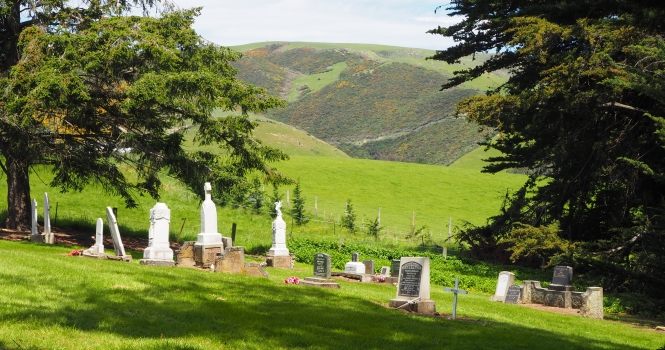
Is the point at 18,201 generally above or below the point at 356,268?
above

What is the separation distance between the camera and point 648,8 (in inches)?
243

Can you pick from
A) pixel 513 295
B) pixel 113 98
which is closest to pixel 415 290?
pixel 513 295

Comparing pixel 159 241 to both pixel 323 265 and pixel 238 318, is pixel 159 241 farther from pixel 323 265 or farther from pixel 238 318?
pixel 238 318

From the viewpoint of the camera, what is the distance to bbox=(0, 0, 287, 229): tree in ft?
77.4

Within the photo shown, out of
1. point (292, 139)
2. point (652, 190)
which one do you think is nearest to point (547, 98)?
point (652, 190)

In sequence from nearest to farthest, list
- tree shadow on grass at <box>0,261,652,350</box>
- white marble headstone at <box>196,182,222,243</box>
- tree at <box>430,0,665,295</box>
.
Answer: tree shadow on grass at <box>0,261,652,350</box> → white marble headstone at <box>196,182,222,243</box> → tree at <box>430,0,665,295</box>

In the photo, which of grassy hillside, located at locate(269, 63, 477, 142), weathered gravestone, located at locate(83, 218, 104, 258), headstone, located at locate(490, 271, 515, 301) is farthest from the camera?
grassy hillside, located at locate(269, 63, 477, 142)

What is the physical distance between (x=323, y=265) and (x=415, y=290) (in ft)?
18.1

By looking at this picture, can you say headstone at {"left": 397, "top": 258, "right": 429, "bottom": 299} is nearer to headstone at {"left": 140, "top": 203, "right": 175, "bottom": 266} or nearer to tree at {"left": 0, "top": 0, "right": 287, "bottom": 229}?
headstone at {"left": 140, "top": 203, "right": 175, "bottom": 266}

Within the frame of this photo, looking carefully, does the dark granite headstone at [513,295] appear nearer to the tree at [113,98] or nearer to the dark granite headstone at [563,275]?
the dark granite headstone at [563,275]

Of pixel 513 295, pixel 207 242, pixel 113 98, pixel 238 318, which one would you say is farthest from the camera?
pixel 113 98

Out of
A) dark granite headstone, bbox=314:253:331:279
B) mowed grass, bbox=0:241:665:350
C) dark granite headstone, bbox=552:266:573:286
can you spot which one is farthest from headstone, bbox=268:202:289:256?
dark granite headstone, bbox=552:266:573:286

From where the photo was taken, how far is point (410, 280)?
15562 mm

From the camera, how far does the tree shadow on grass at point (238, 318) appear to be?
10.5m
